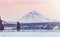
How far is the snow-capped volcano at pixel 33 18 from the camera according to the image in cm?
266

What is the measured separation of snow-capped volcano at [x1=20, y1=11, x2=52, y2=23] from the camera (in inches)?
105

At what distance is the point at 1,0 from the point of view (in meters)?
2.71

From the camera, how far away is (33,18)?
105 inches

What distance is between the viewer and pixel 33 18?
105 inches
